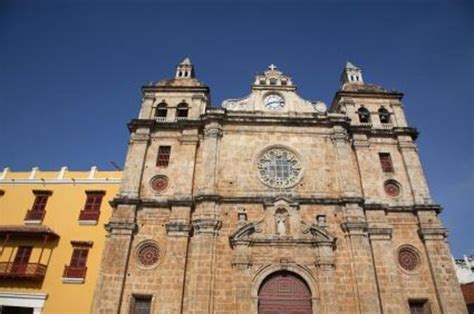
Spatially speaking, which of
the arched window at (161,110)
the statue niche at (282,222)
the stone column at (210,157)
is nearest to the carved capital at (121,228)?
the stone column at (210,157)

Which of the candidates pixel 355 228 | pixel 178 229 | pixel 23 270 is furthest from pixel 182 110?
pixel 355 228

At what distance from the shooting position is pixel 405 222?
57.9ft

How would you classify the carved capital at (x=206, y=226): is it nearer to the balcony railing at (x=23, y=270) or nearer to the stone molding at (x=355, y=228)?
the stone molding at (x=355, y=228)

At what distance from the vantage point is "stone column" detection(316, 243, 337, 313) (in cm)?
1485

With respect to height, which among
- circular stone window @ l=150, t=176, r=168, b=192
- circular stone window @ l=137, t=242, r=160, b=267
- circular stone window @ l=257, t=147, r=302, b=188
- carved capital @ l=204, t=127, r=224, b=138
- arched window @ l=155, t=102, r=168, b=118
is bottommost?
circular stone window @ l=137, t=242, r=160, b=267

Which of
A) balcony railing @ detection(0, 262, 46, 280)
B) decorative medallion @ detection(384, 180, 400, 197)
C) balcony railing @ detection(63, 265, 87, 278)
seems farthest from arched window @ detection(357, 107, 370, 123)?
balcony railing @ detection(0, 262, 46, 280)

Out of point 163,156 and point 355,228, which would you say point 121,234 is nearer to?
point 163,156

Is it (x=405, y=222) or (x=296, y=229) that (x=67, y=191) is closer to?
(x=296, y=229)

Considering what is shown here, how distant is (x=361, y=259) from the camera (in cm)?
1586

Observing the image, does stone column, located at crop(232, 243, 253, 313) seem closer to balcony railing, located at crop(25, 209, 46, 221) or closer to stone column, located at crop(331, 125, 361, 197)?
stone column, located at crop(331, 125, 361, 197)

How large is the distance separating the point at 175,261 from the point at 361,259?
8.62 m

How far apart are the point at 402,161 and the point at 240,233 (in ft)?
34.6

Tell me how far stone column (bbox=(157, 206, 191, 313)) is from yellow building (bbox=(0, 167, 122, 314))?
4010 millimetres

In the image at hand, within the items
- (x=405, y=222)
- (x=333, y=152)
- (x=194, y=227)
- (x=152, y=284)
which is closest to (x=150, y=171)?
(x=194, y=227)
